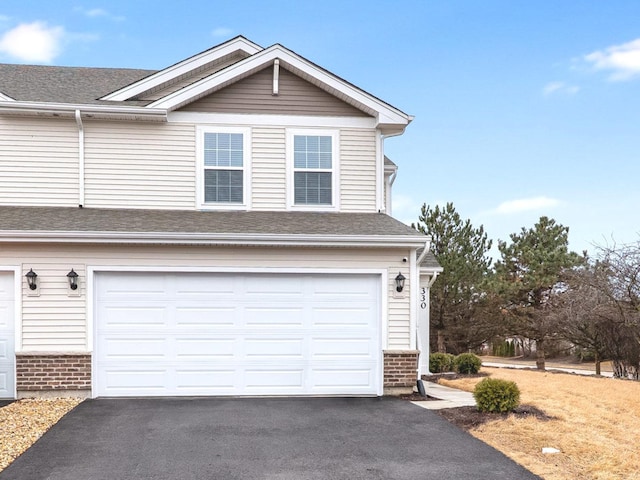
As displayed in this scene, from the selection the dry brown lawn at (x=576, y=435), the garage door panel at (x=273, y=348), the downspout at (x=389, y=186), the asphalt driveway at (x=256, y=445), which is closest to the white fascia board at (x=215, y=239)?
the garage door panel at (x=273, y=348)

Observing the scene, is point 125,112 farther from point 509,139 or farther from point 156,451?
point 509,139

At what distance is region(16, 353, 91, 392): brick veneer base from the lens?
9422 mm

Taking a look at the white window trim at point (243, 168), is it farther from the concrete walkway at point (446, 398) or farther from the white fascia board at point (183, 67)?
the concrete walkway at point (446, 398)

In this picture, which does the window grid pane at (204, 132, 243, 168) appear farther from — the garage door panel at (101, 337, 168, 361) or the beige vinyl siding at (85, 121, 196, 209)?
the garage door panel at (101, 337, 168, 361)

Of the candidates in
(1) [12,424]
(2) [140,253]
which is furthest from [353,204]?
(1) [12,424]

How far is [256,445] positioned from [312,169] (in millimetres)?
5727

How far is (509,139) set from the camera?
83.0 ft

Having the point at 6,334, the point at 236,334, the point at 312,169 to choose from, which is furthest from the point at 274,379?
the point at 6,334

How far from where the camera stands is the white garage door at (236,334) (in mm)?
9695

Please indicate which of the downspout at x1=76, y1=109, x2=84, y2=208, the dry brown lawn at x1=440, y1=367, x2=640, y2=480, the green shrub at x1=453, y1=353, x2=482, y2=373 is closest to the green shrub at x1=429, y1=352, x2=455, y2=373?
the green shrub at x1=453, y1=353, x2=482, y2=373

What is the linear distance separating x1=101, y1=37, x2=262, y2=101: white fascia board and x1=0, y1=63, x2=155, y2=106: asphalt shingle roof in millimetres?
210

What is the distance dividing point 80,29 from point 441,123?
14.5m

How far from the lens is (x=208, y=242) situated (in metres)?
9.60

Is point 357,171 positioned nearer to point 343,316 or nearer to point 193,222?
point 343,316
